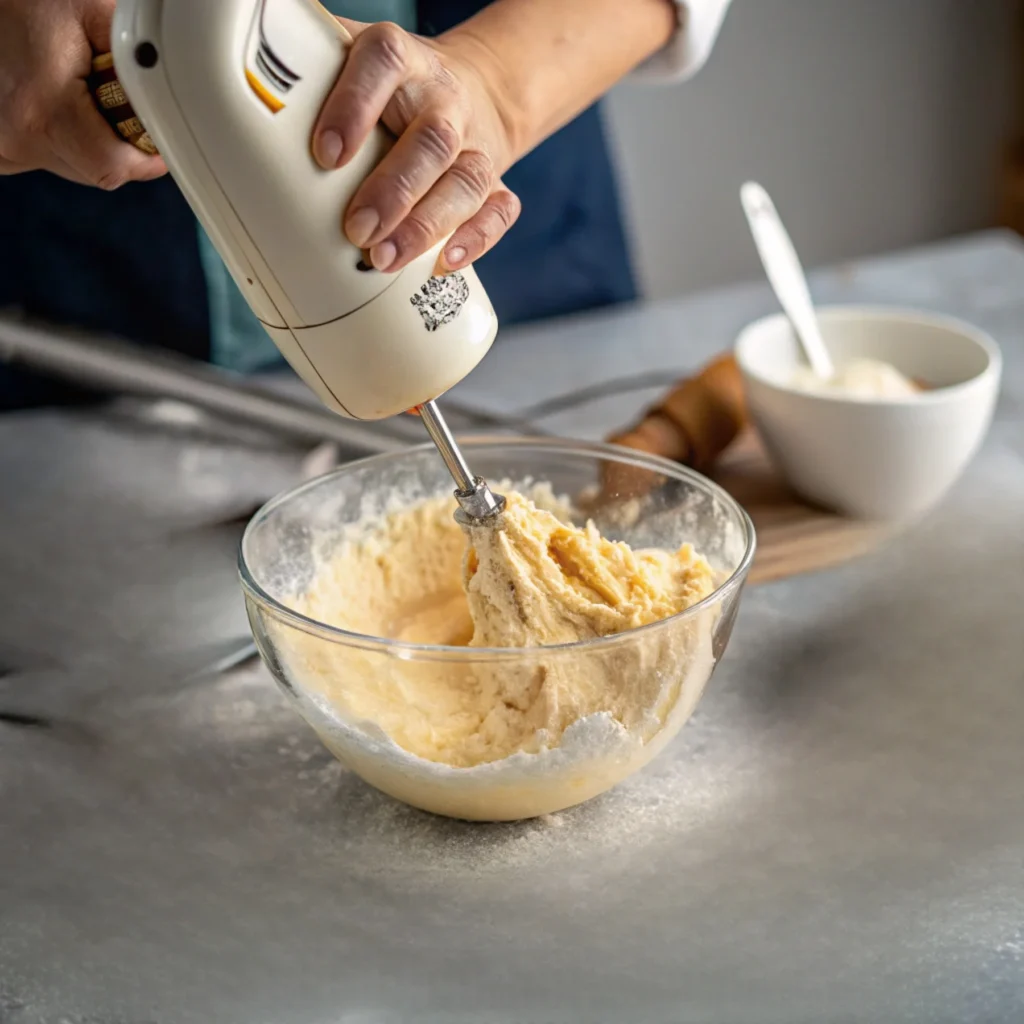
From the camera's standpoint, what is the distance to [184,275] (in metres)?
1.17

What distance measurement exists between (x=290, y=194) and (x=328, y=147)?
1.0 inches

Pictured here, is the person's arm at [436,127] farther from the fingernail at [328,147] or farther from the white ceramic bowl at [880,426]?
the white ceramic bowl at [880,426]

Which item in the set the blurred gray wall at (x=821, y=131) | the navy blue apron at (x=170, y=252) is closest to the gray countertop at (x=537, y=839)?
the navy blue apron at (x=170, y=252)

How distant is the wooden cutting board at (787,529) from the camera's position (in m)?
0.84

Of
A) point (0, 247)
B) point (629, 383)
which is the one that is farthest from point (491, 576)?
point (0, 247)

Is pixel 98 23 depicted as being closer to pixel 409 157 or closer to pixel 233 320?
pixel 409 157

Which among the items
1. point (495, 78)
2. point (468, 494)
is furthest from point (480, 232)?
point (495, 78)

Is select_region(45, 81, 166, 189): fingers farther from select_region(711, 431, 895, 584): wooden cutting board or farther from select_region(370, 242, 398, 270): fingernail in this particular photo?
select_region(711, 431, 895, 584): wooden cutting board

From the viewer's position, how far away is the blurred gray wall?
223cm

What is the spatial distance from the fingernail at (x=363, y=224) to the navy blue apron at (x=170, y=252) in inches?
25.2

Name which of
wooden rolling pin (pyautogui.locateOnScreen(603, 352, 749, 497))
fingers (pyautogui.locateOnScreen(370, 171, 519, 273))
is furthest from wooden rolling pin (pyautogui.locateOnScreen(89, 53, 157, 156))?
wooden rolling pin (pyautogui.locateOnScreen(603, 352, 749, 497))

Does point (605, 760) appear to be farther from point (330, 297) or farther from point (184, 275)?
point (184, 275)

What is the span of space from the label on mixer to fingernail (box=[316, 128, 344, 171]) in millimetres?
69

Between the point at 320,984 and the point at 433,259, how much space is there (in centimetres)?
32
